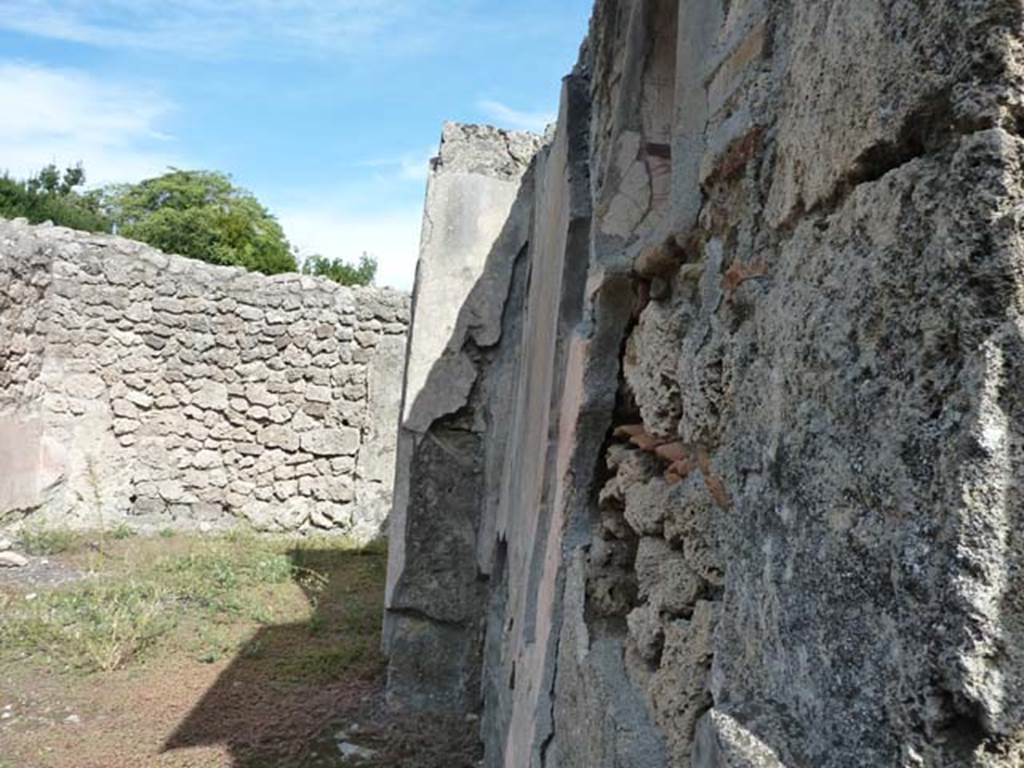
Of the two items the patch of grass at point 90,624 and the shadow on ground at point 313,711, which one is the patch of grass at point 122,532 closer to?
the patch of grass at point 90,624

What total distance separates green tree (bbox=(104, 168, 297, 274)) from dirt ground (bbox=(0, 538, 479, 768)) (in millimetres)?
15140

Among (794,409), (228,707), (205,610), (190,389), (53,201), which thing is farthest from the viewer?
(53,201)

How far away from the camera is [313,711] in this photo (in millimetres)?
3725

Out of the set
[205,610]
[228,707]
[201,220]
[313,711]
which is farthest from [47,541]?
[201,220]

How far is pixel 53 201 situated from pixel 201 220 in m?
3.04

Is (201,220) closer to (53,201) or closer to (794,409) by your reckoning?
(53,201)

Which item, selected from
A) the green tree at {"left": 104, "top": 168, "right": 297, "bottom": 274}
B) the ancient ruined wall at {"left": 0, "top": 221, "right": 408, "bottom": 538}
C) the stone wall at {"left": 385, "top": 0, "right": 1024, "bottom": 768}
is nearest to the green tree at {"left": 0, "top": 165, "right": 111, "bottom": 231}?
the green tree at {"left": 104, "top": 168, "right": 297, "bottom": 274}

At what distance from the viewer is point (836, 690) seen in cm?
68

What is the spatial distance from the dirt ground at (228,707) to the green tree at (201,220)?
15140 mm

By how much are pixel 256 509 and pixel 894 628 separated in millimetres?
7095

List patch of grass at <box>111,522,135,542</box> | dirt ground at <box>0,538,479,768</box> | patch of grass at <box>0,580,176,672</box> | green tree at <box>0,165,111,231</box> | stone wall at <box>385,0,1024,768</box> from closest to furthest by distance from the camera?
stone wall at <box>385,0,1024,768</box>, dirt ground at <box>0,538,479,768</box>, patch of grass at <box>0,580,176,672</box>, patch of grass at <box>111,522,135,542</box>, green tree at <box>0,165,111,231</box>

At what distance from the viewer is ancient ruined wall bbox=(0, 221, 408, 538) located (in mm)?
6625

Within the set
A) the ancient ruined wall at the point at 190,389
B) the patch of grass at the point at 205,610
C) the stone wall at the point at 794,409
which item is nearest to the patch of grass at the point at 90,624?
the patch of grass at the point at 205,610

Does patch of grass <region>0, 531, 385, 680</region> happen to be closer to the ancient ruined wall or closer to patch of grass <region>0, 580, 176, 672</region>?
patch of grass <region>0, 580, 176, 672</region>
